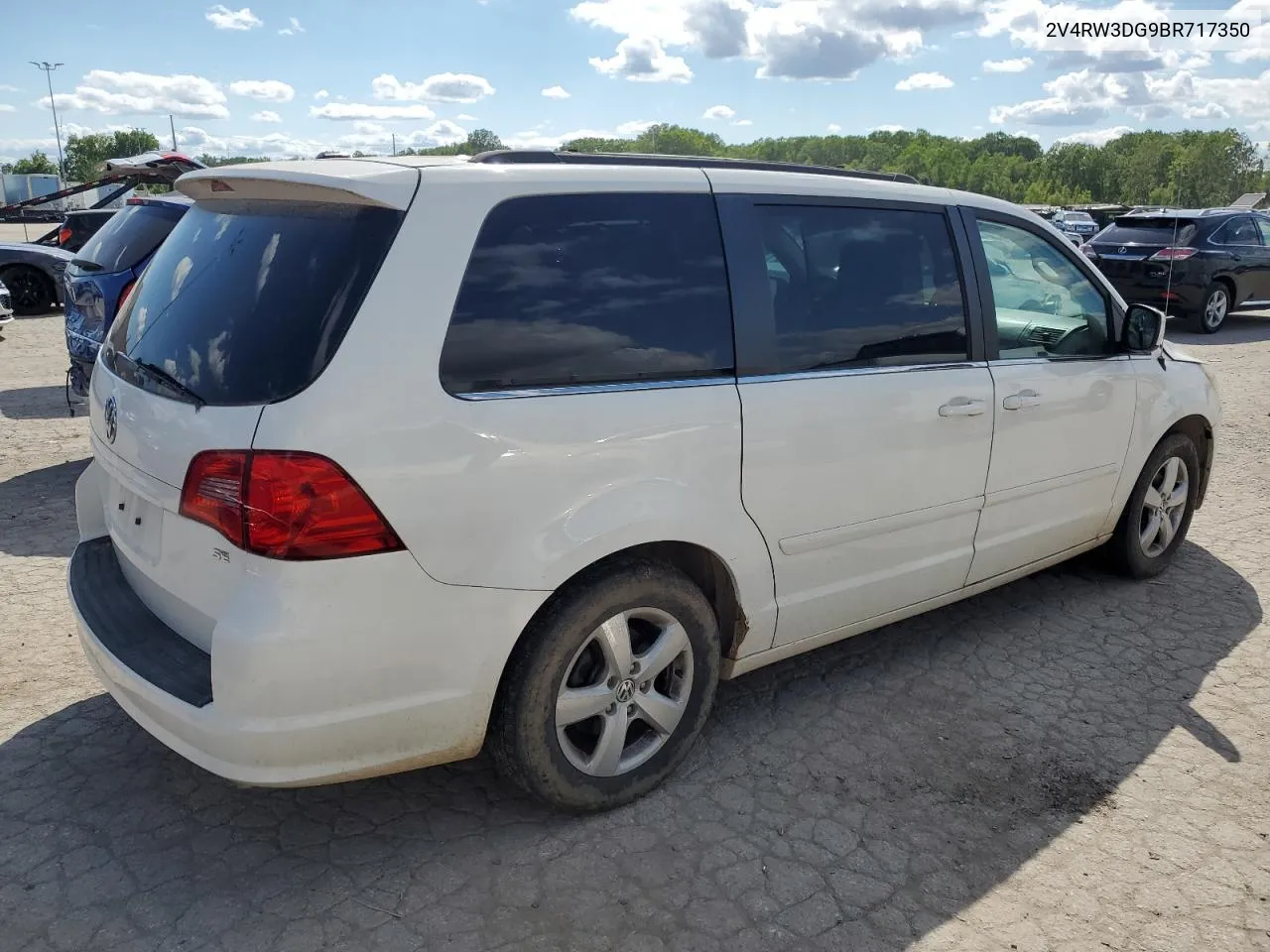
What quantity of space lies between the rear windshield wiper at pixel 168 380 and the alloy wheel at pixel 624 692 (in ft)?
3.96

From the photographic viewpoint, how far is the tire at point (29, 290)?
50.0 feet

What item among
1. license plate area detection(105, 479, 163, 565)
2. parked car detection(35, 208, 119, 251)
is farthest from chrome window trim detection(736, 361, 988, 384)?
parked car detection(35, 208, 119, 251)

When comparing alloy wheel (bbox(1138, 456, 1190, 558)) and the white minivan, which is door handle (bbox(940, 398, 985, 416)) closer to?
the white minivan

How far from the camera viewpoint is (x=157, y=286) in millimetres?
3096

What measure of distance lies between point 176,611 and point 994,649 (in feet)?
10.5

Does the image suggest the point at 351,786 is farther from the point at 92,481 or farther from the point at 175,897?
the point at 92,481

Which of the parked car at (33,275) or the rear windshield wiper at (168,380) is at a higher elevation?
the rear windshield wiper at (168,380)

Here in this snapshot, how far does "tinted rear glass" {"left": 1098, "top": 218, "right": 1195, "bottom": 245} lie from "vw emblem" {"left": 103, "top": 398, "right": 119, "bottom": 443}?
15016 millimetres

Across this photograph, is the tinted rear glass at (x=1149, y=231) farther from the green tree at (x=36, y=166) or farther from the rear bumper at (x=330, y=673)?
the green tree at (x=36, y=166)

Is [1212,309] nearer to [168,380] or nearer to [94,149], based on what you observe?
[168,380]

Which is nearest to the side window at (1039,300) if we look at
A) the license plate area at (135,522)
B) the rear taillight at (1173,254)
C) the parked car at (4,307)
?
the license plate area at (135,522)

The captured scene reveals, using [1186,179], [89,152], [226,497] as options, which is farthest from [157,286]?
[89,152]

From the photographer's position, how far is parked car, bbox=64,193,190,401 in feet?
21.8

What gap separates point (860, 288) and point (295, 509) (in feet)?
6.84
